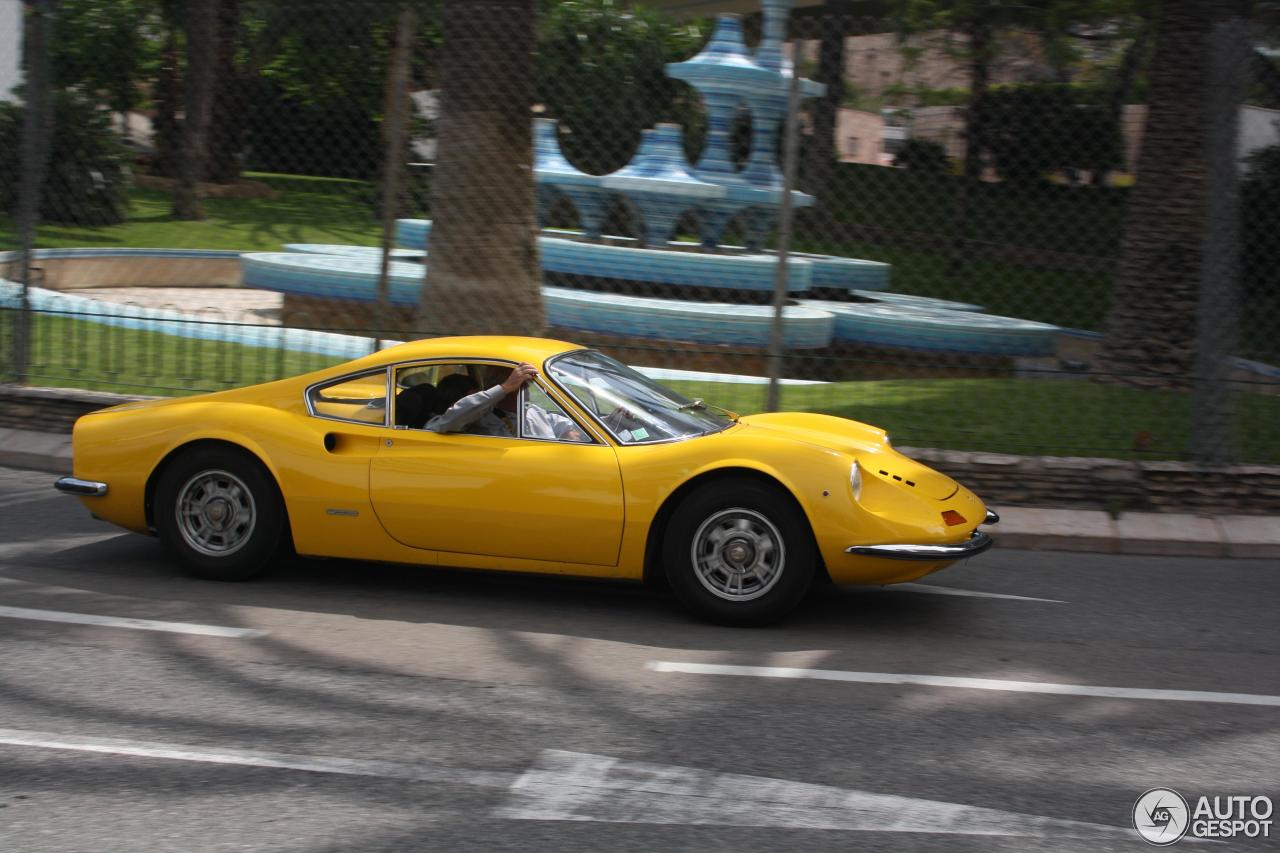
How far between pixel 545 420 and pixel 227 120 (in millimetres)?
5969

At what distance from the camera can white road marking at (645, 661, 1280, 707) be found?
4.90 metres

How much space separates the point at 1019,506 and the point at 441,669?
168 inches

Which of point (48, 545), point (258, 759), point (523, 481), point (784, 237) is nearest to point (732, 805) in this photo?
point (258, 759)

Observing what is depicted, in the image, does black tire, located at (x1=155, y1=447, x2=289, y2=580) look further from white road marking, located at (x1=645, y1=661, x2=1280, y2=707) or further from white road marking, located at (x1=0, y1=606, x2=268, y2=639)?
white road marking, located at (x1=645, y1=661, x2=1280, y2=707)

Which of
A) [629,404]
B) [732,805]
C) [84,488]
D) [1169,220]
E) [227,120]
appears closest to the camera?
[732,805]

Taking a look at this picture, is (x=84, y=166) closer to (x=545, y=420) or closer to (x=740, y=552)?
(x=545, y=420)

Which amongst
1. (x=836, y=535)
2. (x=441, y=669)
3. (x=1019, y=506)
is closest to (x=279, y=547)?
(x=441, y=669)

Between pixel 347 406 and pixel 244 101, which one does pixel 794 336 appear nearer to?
pixel 244 101

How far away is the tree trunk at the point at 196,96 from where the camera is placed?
521 inches

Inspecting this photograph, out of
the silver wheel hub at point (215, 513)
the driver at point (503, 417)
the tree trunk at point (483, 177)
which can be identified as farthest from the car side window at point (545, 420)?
the tree trunk at point (483, 177)

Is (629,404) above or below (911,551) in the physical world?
above

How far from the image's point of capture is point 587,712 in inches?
178

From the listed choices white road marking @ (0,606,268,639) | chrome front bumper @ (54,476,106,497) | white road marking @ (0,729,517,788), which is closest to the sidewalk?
→ white road marking @ (0,606,268,639)

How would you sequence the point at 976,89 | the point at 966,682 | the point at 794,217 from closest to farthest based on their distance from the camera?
the point at 966,682, the point at 794,217, the point at 976,89
